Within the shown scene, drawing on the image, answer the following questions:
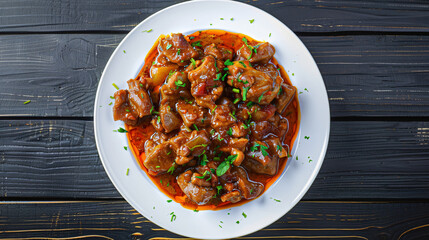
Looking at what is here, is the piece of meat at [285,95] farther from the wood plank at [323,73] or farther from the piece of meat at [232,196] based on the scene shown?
the piece of meat at [232,196]

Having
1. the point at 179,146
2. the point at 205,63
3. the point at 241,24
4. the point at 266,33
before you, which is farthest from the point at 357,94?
the point at 179,146

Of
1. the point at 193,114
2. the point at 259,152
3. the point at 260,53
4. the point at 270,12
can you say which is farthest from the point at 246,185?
the point at 270,12

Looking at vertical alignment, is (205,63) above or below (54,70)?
above

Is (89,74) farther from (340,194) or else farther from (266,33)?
(340,194)

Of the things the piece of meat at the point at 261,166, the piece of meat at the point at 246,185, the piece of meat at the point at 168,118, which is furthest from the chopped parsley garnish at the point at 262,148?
the piece of meat at the point at 168,118

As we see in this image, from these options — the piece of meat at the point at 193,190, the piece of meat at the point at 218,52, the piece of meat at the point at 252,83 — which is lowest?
the piece of meat at the point at 193,190

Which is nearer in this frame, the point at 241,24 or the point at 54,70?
the point at 241,24

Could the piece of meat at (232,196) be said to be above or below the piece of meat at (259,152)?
below

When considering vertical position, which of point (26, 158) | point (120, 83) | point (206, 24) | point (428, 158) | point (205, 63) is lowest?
point (26, 158)
